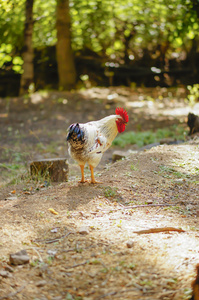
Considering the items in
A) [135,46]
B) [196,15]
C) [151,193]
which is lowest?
[151,193]

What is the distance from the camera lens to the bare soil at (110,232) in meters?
2.58

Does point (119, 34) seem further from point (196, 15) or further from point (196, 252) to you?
point (196, 252)

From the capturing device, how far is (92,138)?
4.33 meters

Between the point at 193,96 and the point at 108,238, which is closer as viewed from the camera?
the point at 108,238

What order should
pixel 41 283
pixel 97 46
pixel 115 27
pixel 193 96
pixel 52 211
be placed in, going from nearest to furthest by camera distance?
pixel 41 283, pixel 52 211, pixel 193 96, pixel 115 27, pixel 97 46

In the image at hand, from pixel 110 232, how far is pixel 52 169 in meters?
2.39

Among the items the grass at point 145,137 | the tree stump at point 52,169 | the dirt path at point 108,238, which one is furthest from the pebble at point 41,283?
the grass at point 145,137

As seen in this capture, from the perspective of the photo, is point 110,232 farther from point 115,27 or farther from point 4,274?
point 115,27

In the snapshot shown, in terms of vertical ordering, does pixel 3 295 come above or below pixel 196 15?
below

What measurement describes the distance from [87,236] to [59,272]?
0.57 m

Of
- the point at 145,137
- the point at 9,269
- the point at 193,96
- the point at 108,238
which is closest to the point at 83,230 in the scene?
the point at 108,238

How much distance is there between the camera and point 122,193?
435 centimetres

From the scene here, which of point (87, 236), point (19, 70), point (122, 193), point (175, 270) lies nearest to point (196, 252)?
point (175, 270)

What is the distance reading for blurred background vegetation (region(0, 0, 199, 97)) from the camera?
37.3 ft
